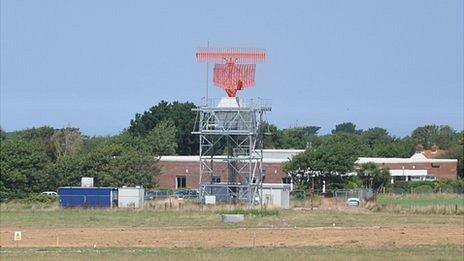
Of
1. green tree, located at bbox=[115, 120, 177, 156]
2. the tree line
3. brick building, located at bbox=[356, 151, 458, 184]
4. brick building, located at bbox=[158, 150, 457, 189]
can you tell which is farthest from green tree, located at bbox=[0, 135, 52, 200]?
brick building, located at bbox=[356, 151, 458, 184]

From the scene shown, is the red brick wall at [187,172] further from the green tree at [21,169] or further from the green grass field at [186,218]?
the green grass field at [186,218]

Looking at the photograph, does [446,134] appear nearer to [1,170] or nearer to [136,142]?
[136,142]

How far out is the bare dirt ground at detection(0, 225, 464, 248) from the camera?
1781 inches

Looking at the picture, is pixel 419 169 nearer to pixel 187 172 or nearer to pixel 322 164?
pixel 322 164

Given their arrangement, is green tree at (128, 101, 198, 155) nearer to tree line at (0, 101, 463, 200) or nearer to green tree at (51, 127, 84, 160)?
tree line at (0, 101, 463, 200)

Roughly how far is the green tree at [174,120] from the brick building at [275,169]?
20828 millimetres

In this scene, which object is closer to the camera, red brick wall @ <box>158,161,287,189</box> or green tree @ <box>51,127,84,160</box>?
red brick wall @ <box>158,161,287,189</box>

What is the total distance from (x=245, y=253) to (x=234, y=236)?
1127cm

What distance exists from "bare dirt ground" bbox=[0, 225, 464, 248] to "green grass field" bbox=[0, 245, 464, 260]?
291 centimetres

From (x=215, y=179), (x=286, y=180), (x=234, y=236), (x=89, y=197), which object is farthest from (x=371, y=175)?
(x=234, y=236)

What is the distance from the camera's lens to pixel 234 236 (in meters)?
50.2

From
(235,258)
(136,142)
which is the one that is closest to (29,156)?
(136,142)

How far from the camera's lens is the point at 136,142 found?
120125 millimetres

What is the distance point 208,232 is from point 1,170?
4381 centimetres
